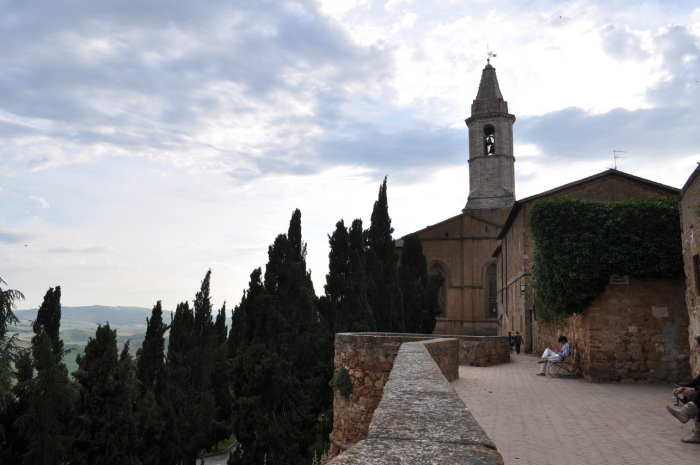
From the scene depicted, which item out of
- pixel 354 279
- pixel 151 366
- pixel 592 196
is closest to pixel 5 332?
pixel 151 366

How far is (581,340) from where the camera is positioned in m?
14.5

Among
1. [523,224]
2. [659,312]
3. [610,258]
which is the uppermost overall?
[523,224]

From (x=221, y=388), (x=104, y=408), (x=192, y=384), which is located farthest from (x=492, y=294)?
(x=104, y=408)

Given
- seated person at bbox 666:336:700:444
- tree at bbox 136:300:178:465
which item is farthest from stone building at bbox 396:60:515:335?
seated person at bbox 666:336:700:444

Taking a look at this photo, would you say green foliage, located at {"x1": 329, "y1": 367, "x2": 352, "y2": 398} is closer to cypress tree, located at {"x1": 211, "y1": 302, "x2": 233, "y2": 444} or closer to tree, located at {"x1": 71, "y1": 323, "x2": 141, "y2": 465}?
tree, located at {"x1": 71, "y1": 323, "x2": 141, "y2": 465}

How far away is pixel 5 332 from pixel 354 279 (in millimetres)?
13337

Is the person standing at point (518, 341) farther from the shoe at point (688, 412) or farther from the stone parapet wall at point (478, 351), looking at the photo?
the shoe at point (688, 412)

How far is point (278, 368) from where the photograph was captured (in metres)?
17.6

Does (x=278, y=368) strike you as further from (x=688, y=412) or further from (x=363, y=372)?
(x=688, y=412)

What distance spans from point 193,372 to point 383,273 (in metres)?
11.3

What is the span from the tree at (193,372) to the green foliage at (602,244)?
49.2 ft

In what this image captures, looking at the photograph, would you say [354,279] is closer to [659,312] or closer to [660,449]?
[659,312]

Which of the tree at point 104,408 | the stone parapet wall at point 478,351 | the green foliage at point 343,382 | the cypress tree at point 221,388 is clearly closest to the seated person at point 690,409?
the green foliage at point 343,382

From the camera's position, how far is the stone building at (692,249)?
11398 mm
